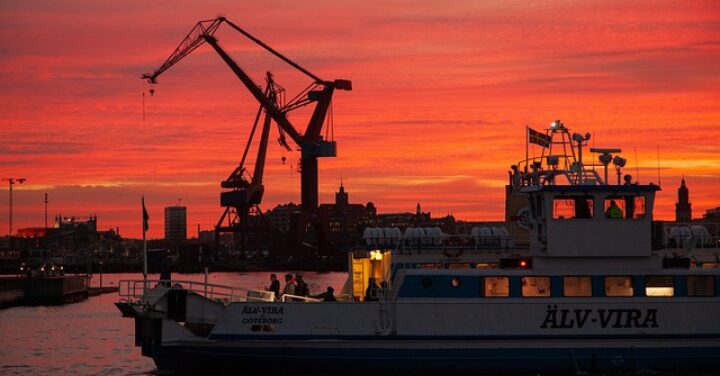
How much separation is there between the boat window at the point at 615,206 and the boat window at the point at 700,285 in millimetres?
2607

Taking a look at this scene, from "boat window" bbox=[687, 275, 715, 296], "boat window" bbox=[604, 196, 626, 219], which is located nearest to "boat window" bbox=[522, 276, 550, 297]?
"boat window" bbox=[604, 196, 626, 219]

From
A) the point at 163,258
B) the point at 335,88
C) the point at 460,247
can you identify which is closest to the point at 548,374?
the point at 460,247

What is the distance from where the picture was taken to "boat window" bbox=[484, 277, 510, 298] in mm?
33344

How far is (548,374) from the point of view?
1307 inches

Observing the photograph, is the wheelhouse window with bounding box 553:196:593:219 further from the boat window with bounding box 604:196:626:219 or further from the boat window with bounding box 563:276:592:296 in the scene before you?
the boat window with bounding box 563:276:592:296

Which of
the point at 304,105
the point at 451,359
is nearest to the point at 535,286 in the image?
the point at 451,359

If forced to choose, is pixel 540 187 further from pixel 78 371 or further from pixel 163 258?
pixel 78 371

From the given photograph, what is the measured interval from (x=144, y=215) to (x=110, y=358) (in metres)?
8.83

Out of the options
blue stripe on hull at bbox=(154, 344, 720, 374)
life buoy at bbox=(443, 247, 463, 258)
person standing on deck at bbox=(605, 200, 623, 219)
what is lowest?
blue stripe on hull at bbox=(154, 344, 720, 374)

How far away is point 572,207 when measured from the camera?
34188mm

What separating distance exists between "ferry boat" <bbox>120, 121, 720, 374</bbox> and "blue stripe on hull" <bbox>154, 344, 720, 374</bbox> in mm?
28

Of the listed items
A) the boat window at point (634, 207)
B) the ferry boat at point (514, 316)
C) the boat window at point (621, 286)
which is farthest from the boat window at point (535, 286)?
the boat window at point (634, 207)

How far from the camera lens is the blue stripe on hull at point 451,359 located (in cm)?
3306

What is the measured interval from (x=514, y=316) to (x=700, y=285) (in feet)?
17.7
